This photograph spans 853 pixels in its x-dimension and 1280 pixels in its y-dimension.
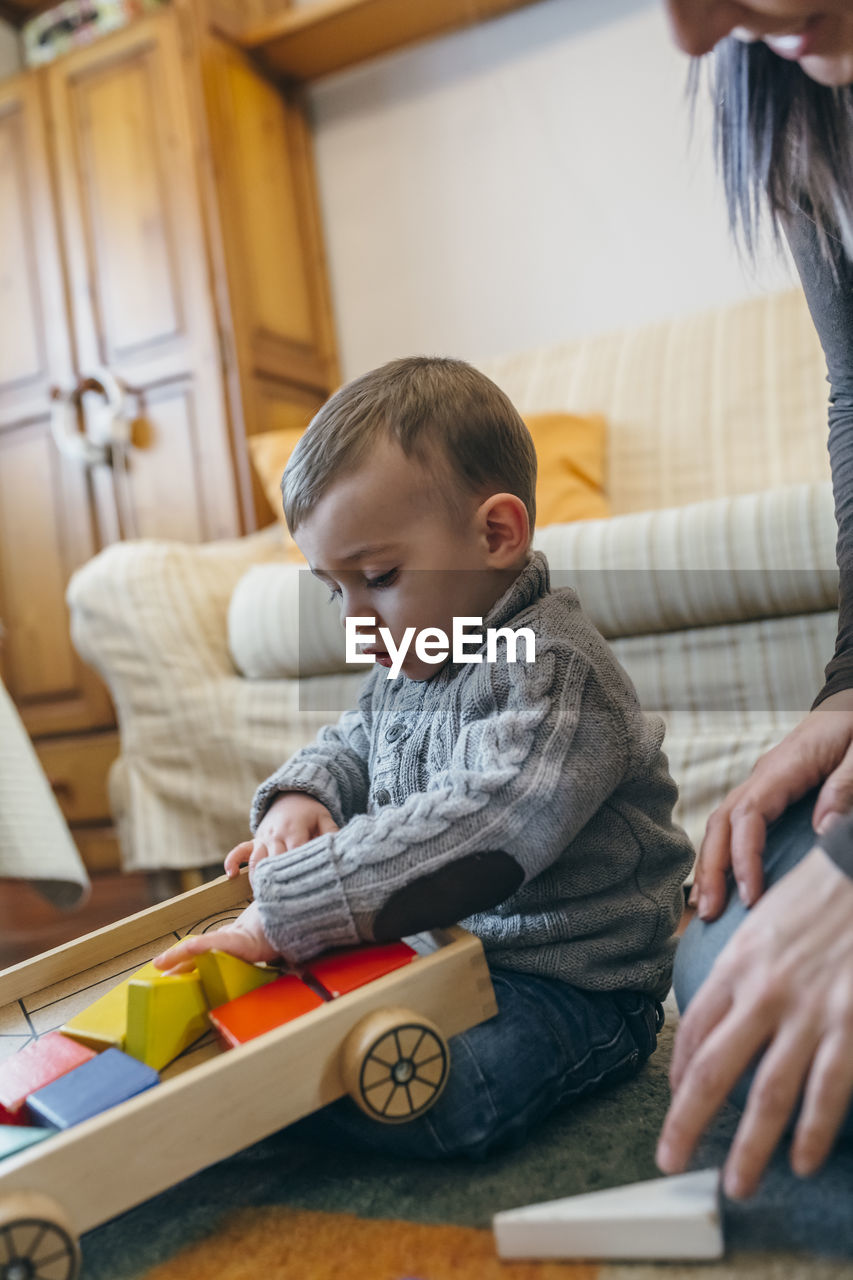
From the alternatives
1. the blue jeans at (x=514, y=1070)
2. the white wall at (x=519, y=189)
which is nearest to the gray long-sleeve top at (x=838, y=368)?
the blue jeans at (x=514, y=1070)

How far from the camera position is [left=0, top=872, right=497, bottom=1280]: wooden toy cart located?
0.47 metres

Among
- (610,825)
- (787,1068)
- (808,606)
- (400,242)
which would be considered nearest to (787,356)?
(808,606)

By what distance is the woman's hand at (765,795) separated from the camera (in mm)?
569

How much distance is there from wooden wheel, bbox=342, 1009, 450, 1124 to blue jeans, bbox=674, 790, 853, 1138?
0.49 feet

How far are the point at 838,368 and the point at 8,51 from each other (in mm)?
2652

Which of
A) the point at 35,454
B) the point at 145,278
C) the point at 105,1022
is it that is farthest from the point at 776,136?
the point at 35,454

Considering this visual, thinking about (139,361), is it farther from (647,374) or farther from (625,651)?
(625,651)

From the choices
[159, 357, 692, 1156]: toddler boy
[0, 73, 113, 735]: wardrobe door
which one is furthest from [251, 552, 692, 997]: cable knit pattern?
[0, 73, 113, 735]: wardrobe door

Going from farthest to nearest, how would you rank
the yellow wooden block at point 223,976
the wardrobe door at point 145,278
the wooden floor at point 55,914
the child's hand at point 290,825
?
the wardrobe door at point 145,278
the wooden floor at point 55,914
the child's hand at point 290,825
the yellow wooden block at point 223,976

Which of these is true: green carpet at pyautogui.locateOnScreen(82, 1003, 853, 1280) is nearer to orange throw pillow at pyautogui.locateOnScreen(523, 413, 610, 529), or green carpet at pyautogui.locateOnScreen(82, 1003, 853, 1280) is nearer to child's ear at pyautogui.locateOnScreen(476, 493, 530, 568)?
child's ear at pyautogui.locateOnScreen(476, 493, 530, 568)

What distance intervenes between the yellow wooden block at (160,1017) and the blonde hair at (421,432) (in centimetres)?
31

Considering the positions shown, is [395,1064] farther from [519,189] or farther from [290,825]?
[519,189]

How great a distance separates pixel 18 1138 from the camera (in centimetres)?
52

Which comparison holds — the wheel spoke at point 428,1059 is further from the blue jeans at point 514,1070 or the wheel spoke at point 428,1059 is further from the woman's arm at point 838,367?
the woman's arm at point 838,367
